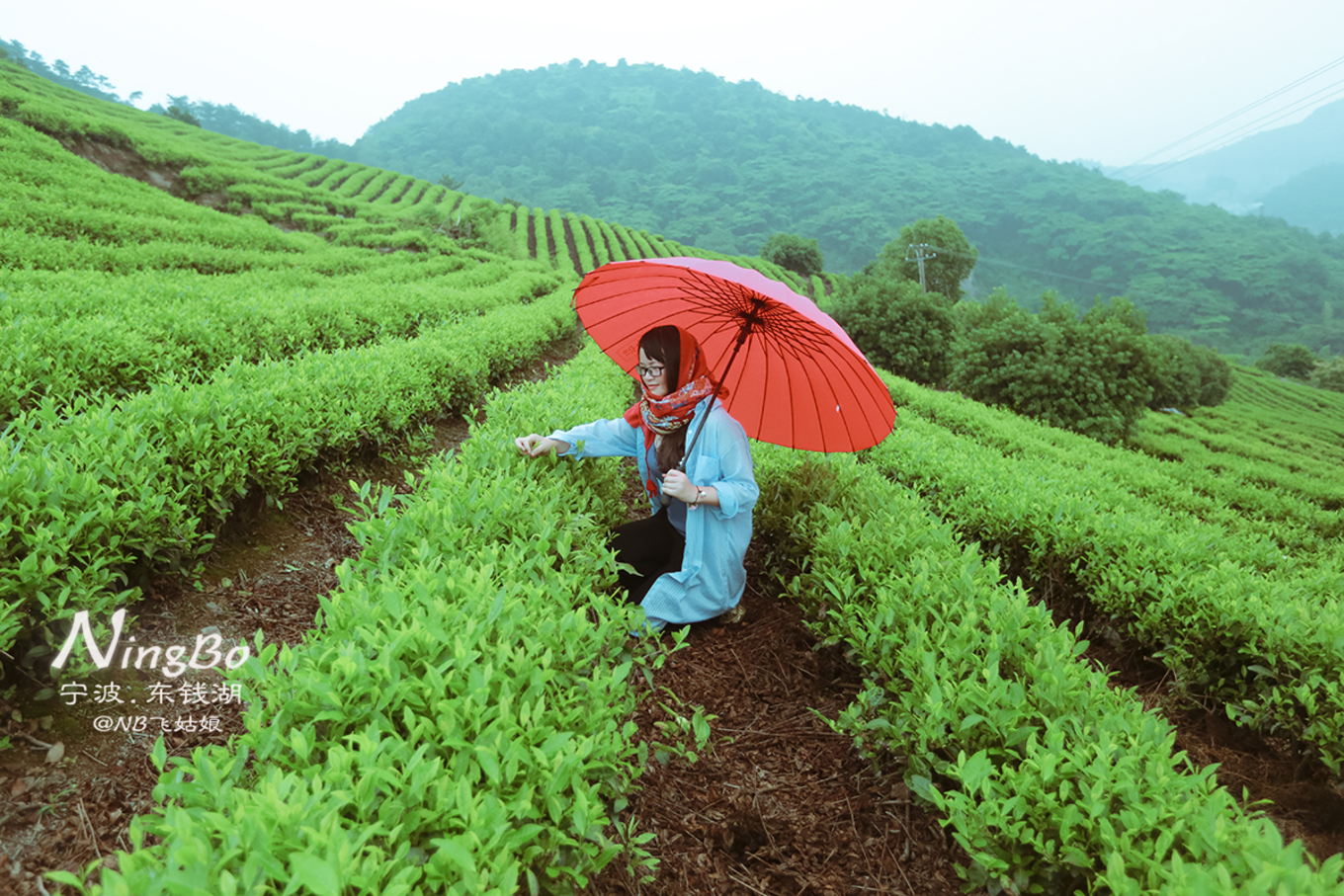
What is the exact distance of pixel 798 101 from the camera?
165 m

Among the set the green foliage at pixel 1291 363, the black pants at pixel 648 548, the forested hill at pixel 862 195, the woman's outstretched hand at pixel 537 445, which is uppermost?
the forested hill at pixel 862 195

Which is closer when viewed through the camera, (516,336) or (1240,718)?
(1240,718)

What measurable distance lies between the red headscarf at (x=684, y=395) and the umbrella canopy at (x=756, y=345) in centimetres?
16

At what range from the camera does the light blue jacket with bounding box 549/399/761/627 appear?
3240 millimetres

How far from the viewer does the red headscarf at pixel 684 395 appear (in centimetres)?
322

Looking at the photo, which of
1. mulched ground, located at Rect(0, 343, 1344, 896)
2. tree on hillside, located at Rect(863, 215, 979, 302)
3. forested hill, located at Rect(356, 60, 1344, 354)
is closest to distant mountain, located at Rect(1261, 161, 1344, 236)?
forested hill, located at Rect(356, 60, 1344, 354)

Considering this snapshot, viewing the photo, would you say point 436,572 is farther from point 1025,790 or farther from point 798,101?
point 798,101

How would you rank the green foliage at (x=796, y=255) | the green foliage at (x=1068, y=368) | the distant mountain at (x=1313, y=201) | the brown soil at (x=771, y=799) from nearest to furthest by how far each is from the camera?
the brown soil at (x=771, y=799)
the green foliage at (x=1068, y=368)
the green foliage at (x=796, y=255)
the distant mountain at (x=1313, y=201)

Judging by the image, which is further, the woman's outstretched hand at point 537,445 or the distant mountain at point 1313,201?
the distant mountain at point 1313,201

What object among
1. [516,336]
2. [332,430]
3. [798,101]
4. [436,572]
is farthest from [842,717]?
[798,101]

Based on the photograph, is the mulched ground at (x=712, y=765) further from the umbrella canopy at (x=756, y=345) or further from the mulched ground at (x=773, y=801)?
the umbrella canopy at (x=756, y=345)

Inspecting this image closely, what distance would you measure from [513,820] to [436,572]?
106 cm

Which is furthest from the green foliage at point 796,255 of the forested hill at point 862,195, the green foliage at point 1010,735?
the green foliage at point 1010,735

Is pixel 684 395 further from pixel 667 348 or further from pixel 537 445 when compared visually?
pixel 537 445
